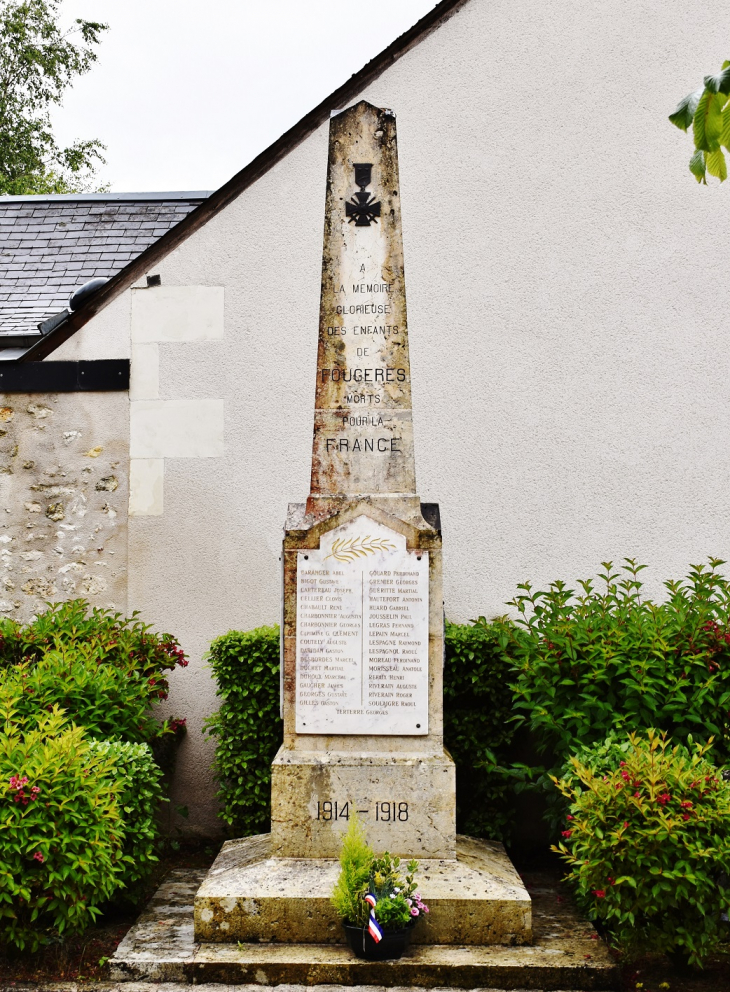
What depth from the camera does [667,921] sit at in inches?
148

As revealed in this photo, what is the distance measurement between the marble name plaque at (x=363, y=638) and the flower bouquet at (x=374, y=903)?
2.30ft

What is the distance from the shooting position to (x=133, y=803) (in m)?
4.50

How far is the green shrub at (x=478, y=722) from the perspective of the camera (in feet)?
17.9

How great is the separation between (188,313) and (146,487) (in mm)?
1173

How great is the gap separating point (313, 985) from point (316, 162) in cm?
477

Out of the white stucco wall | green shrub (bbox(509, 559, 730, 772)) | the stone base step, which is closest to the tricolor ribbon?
the stone base step

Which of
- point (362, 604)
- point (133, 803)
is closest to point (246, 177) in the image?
point (362, 604)

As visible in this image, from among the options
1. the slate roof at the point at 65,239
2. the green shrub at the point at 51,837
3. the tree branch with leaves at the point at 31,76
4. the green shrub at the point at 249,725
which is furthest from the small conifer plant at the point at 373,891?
the tree branch with leaves at the point at 31,76

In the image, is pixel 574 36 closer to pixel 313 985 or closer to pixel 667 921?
pixel 667 921

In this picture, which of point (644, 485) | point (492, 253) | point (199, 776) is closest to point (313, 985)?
point (199, 776)

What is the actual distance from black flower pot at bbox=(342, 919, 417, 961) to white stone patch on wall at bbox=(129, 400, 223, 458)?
3.23 metres

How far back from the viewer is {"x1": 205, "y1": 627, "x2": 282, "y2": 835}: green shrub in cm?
550

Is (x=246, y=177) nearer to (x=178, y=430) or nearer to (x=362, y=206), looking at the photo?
(x=178, y=430)

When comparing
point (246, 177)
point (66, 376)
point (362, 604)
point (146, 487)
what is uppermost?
point (246, 177)
